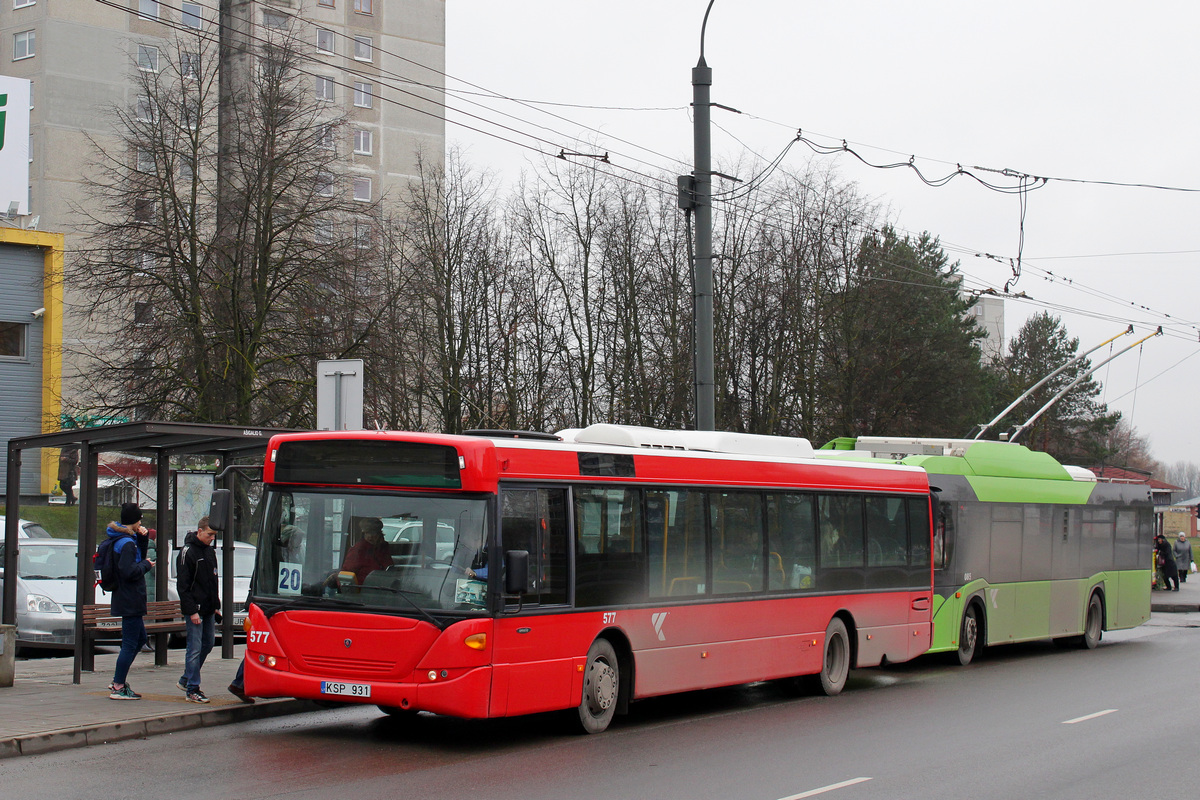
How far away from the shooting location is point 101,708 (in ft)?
38.0

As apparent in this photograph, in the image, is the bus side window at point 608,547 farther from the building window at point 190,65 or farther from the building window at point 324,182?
the building window at point 190,65

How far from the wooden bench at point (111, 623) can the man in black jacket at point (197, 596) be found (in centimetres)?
64

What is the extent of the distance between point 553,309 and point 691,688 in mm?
27928

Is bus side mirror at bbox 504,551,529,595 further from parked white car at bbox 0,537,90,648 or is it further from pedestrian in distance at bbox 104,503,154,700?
parked white car at bbox 0,537,90,648

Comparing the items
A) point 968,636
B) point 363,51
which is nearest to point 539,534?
point 968,636

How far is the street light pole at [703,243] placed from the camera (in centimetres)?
1705

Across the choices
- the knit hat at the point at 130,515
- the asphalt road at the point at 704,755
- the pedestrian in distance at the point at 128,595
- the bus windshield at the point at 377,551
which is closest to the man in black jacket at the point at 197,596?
the pedestrian in distance at the point at 128,595

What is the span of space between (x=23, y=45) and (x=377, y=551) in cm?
5385

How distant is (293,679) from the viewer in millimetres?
10727

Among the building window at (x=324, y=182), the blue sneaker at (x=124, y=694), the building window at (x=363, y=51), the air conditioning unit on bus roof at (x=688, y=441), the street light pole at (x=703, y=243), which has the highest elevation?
the building window at (x=363, y=51)

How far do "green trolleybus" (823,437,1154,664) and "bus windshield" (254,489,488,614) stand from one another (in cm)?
754

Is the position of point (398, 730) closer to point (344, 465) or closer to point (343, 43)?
point (344, 465)

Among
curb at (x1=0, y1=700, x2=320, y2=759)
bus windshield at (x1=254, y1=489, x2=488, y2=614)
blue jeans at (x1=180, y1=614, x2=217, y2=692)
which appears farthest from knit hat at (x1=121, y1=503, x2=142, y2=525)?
curb at (x1=0, y1=700, x2=320, y2=759)

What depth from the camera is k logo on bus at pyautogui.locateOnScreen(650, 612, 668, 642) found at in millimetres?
12177
